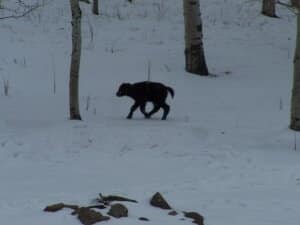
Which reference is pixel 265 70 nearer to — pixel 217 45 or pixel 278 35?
pixel 217 45

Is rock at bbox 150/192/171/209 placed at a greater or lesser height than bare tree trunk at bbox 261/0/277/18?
lesser

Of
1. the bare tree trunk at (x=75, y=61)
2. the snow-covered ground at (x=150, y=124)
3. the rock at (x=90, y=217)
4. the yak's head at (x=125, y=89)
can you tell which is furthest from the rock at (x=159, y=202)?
the yak's head at (x=125, y=89)

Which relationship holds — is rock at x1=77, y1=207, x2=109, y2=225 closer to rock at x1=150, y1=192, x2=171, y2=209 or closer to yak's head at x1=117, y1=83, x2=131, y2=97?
rock at x1=150, y1=192, x2=171, y2=209

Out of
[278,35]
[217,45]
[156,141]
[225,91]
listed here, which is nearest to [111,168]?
[156,141]

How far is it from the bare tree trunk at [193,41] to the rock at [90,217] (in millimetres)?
10623

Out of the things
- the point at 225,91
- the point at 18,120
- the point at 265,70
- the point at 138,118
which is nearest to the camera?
the point at 18,120

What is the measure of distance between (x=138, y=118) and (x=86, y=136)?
7.15 feet

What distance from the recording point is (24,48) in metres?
17.3

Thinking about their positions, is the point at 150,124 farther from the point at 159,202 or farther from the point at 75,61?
the point at 159,202

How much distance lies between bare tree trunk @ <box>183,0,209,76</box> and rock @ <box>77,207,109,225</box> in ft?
34.9

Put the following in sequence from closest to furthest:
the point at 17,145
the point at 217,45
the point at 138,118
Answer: the point at 17,145 < the point at 138,118 < the point at 217,45

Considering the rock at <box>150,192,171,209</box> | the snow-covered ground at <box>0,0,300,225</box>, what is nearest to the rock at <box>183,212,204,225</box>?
the snow-covered ground at <box>0,0,300,225</box>

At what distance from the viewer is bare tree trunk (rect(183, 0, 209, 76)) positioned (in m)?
16.3

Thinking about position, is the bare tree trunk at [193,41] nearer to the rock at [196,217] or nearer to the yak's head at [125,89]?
the yak's head at [125,89]
